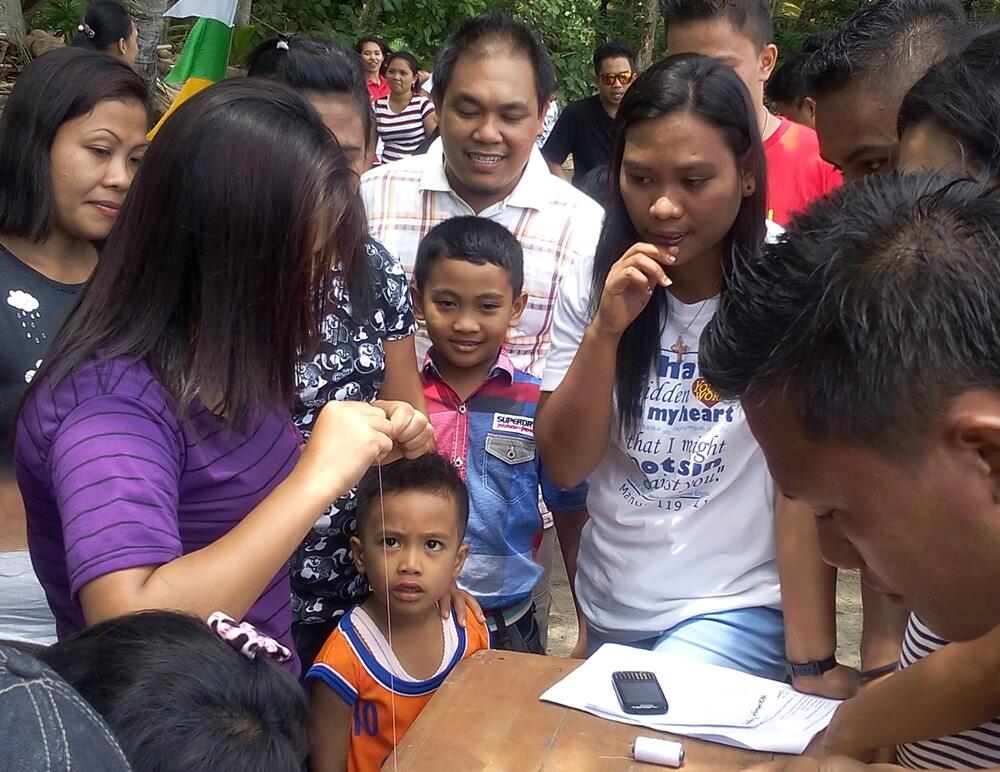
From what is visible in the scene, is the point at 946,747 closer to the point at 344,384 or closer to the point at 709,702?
the point at 709,702

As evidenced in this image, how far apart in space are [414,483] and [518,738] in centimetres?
78

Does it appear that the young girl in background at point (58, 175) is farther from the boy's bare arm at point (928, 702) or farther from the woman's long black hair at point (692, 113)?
the boy's bare arm at point (928, 702)

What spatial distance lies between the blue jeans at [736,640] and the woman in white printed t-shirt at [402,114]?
5.83 m

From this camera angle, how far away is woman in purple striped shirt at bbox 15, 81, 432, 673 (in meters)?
1.34

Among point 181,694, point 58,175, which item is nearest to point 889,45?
point 58,175

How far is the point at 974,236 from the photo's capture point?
0.96 meters

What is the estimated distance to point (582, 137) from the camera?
20.8 feet

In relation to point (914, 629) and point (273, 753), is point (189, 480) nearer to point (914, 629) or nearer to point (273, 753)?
point (273, 753)

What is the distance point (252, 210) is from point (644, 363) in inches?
36.5

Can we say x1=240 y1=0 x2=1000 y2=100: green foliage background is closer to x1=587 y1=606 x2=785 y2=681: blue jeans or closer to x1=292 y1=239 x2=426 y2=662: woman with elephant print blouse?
x1=292 y1=239 x2=426 y2=662: woman with elephant print blouse

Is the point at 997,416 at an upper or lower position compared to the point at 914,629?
upper

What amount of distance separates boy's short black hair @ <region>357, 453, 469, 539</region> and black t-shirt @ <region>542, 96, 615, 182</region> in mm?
4091

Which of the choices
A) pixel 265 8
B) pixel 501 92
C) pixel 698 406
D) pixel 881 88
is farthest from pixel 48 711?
pixel 265 8

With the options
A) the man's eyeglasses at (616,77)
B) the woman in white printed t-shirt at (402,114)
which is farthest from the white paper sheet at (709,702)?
the woman in white printed t-shirt at (402,114)
